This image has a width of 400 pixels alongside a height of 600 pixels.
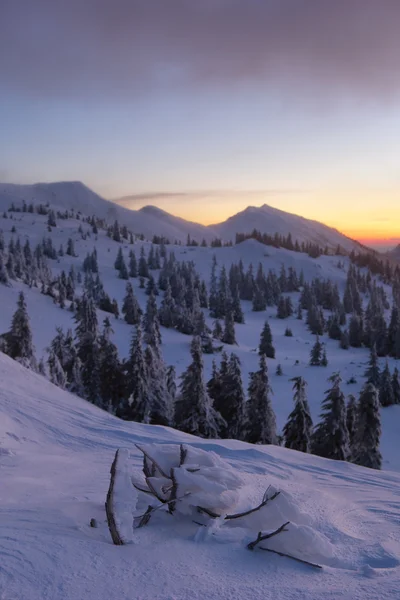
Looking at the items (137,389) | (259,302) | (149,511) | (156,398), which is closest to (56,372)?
(137,389)

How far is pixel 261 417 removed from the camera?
84.6 feet

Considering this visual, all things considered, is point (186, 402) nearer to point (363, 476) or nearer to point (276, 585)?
point (363, 476)

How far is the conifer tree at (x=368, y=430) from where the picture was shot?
79.5 ft

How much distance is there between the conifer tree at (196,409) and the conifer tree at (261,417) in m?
2.07

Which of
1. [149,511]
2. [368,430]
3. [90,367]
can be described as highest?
[149,511]

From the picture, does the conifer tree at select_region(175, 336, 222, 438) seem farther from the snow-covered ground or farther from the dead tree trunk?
the dead tree trunk

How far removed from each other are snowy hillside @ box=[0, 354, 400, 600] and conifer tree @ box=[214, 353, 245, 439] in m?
19.3

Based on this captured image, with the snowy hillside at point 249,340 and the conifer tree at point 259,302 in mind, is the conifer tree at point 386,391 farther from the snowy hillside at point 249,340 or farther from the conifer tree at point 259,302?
the conifer tree at point 259,302

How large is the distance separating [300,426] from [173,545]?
21.6 metres

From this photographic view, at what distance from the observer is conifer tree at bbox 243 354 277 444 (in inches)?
1008

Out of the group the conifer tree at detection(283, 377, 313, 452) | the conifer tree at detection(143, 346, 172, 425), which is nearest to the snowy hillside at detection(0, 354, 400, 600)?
the conifer tree at detection(283, 377, 313, 452)

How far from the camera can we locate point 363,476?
10133 mm

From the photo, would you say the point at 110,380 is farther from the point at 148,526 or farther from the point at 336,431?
the point at 148,526

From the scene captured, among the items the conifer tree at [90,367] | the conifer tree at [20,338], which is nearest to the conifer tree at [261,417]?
the conifer tree at [90,367]
